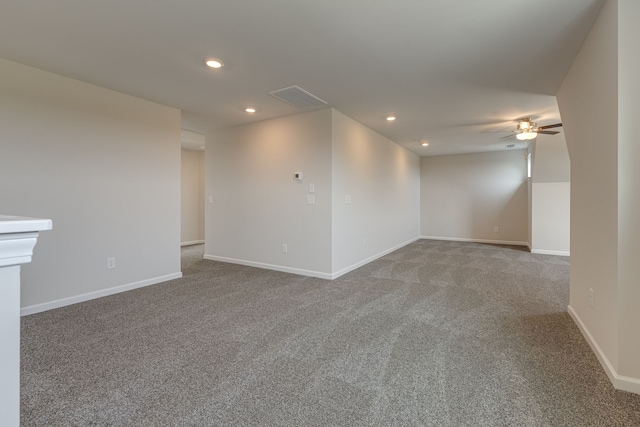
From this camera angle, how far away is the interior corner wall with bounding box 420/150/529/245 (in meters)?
7.20

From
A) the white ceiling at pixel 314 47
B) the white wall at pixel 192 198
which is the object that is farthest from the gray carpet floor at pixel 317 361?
the white wall at pixel 192 198

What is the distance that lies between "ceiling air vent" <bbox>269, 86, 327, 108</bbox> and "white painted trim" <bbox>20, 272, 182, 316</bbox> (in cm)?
286

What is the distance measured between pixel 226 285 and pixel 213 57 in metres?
2.66

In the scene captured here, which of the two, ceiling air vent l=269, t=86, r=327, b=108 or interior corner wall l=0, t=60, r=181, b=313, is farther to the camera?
ceiling air vent l=269, t=86, r=327, b=108

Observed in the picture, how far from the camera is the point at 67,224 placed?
304 cm

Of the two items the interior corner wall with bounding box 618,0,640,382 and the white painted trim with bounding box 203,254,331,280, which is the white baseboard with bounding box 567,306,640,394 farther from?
the white painted trim with bounding box 203,254,331,280

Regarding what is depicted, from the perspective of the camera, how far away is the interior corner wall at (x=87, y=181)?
277 cm

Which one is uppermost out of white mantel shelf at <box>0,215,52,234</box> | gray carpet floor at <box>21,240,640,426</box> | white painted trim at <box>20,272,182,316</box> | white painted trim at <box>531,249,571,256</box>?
white mantel shelf at <box>0,215,52,234</box>

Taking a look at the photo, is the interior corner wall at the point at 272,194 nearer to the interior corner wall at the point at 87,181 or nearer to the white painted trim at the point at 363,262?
the white painted trim at the point at 363,262

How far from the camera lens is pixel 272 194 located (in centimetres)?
456

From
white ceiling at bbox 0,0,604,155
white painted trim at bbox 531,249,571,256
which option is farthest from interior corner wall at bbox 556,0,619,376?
white painted trim at bbox 531,249,571,256

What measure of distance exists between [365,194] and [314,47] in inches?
116

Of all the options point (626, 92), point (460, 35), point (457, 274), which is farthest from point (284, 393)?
point (457, 274)

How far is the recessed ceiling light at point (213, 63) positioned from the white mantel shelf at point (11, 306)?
241 cm
